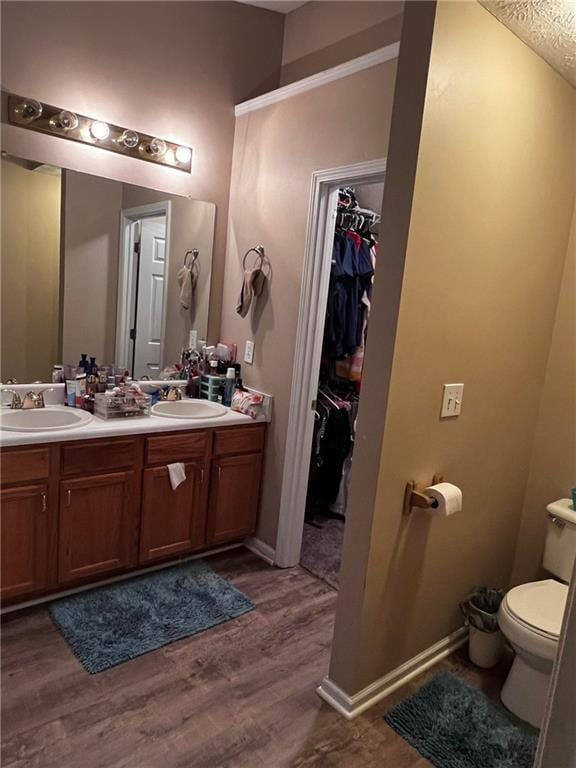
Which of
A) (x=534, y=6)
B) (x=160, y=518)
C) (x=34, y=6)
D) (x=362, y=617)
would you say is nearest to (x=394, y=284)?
(x=534, y=6)

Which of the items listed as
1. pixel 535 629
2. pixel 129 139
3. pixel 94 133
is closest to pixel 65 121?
pixel 94 133

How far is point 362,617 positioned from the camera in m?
1.75

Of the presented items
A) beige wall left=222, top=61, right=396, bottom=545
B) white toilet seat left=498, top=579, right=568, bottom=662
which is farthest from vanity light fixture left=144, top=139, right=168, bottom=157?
white toilet seat left=498, top=579, right=568, bottom=662

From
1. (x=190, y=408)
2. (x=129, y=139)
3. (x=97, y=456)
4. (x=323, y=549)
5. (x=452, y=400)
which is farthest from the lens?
(x=323, y=549)

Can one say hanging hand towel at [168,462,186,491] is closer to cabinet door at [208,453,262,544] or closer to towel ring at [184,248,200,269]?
cabinet door at [208,453,262,544]

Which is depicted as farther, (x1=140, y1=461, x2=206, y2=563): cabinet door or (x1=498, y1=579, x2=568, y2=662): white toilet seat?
(x1=140, y1=461, x2=206, y2=563): cabinet door

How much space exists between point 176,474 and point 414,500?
124 cm

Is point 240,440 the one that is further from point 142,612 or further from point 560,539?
point 560,539

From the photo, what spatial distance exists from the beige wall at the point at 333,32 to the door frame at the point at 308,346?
2.34 ft

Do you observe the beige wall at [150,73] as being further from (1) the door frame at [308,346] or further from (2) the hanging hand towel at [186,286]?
(1) the door frame at [308,346]

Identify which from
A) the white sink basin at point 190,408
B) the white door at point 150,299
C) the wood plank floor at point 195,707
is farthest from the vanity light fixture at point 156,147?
the wood plank floor at point 195,707

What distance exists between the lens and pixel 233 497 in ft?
9.22

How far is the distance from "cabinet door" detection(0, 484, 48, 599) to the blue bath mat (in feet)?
0.67

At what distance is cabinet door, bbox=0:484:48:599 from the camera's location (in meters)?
2.08
